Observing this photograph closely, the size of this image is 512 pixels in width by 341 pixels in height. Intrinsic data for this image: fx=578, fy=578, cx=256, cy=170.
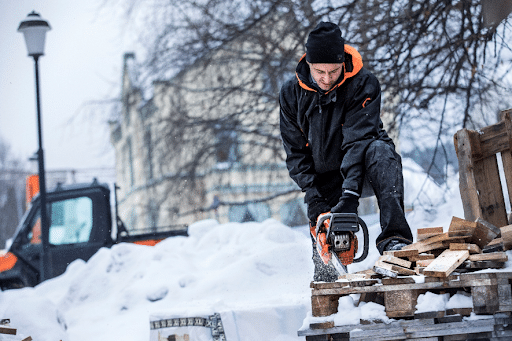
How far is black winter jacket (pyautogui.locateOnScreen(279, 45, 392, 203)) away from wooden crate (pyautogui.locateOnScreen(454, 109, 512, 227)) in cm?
98

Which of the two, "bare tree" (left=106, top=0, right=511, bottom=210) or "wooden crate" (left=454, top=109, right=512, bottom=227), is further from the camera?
"bare tree" (left=106, top=0, right=511, bottom=210)

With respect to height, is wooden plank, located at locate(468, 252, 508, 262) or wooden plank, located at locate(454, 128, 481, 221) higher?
wooden plank, located at locate(454, 128, 481, 221)

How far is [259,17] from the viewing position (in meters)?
9.26

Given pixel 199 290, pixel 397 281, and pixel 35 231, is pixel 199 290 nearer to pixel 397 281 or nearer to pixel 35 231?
pixel 397 281

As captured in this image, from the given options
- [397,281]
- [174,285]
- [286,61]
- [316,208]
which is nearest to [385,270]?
[397,281]

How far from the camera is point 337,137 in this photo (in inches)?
156

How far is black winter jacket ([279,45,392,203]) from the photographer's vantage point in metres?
3.73

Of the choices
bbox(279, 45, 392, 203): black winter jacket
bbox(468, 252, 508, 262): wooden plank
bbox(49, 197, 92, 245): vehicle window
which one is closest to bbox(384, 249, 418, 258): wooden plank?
bbox(468, 252, 508, 262): wooden plank

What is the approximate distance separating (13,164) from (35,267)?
42625 millimetres

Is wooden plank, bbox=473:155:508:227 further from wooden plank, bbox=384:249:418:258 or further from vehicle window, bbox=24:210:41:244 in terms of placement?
vehicle window, bbox=24:210:41:244

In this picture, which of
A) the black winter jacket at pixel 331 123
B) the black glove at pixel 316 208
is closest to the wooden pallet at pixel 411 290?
the black winter jacket at pixel 331 123

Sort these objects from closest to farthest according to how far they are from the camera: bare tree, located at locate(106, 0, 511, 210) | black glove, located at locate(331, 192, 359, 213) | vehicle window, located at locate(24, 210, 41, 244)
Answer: black glove, located at locate(331, 192, 359, 213)
bare tree, located at locate(106, 0, 511, 210)
vehicle window, located at locate(24, 210, 41, 244)

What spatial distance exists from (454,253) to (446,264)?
0.19 metres

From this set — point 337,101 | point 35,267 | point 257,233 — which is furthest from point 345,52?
point 35,267
